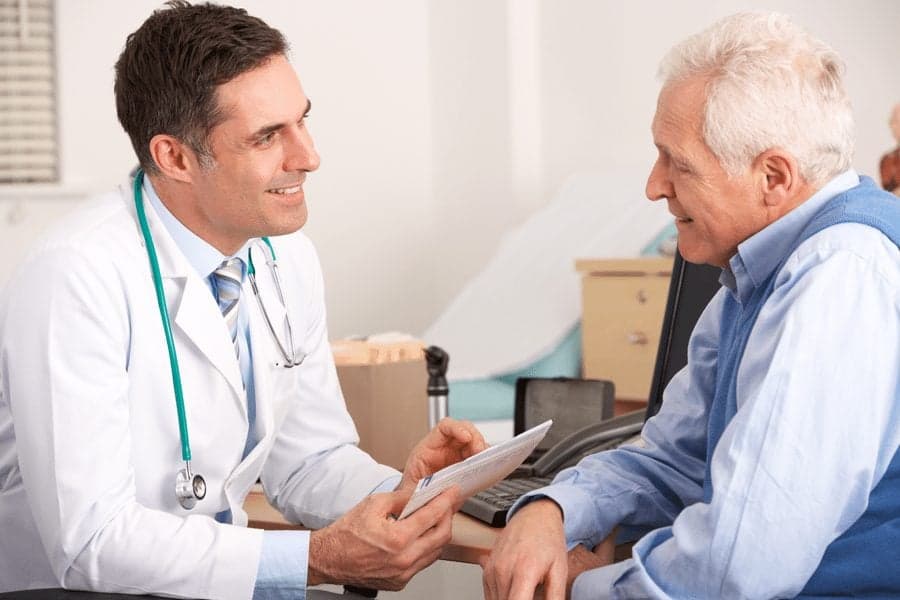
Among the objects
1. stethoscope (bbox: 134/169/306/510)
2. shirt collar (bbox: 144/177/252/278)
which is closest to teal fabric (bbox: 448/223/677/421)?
shirt collar (bbox: 144/177/252/278)

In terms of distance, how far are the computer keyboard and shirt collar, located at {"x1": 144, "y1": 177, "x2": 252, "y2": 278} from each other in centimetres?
53

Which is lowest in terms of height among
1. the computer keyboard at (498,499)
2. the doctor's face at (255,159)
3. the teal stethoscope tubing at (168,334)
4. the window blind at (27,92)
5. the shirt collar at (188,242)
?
the computer keyboard at (498,499)

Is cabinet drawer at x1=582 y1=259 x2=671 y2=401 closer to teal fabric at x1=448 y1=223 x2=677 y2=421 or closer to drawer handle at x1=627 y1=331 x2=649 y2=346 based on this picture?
drawer handle at x1=627 y1=331 x2=649 y2=346

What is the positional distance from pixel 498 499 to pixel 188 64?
0.78m

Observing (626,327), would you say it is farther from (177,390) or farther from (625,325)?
(177,390)

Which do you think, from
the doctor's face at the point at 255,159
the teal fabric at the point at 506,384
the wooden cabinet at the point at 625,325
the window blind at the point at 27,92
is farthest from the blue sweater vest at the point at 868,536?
the window blind at the point at 27,92

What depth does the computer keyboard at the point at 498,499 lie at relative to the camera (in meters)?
1.82

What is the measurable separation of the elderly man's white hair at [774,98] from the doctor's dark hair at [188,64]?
73cm

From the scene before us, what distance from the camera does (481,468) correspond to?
1643 millimetres

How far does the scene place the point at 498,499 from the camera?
1868 mm

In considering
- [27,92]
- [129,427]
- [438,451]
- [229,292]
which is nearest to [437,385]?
[438,451]

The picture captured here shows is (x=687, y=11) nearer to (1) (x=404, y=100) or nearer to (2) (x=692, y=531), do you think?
(1) (x=404, y=100)

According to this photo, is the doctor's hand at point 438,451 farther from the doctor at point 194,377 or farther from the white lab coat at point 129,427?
the white lab coat at point 129,427

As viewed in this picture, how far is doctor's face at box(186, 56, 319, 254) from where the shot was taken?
1.93m
